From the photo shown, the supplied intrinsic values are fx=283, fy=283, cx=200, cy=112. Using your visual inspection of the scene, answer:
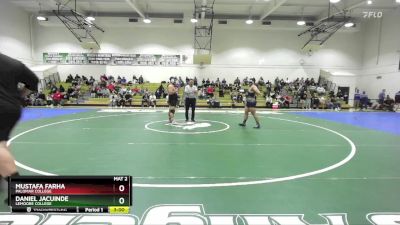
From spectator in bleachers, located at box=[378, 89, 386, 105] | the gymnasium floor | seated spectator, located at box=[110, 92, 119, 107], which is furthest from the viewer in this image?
spectator in bleachers, located at box=[378, 89, 386, 105]

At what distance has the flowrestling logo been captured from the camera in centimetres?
315

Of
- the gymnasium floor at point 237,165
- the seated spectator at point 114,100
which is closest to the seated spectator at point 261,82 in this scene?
the seated spectator at point 114,100

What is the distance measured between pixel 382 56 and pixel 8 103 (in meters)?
29.7

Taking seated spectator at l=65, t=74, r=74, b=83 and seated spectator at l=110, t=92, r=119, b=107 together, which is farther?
seated spectator at l=65, t=74, r=74, b=83

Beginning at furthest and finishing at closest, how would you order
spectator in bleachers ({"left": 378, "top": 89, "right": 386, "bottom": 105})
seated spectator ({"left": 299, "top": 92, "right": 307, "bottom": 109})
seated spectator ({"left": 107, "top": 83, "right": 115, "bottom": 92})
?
seated spectator ({"left": 107, "top": 83, "right": 115, "bottom": 92})
seated spectator ({"left": 299, "top": 92, "right": 307, "bottom": 109})
spectator in bleachers ({"left": 378, "top": 89, "right": 386, "bottom": 105})

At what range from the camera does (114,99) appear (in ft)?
74.6

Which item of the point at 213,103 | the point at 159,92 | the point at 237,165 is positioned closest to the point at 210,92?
the point at 213,103

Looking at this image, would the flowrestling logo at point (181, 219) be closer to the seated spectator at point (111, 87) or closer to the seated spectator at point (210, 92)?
the seated spectator at point (210, 92)

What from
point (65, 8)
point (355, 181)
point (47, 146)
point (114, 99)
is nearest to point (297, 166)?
point (355, 181)

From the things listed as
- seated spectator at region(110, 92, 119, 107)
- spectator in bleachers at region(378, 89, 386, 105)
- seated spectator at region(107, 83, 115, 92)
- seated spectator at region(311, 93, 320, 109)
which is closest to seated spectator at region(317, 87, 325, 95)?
seated spectator at region(311, 93, 320, 109)

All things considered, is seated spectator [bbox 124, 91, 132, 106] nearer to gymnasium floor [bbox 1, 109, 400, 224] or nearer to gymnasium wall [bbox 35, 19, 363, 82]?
gymnasium wall [bbox 35, 19, 363, 82]

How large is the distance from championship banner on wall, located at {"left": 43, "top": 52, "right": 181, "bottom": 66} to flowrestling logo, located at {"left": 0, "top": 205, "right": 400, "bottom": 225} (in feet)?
82.6

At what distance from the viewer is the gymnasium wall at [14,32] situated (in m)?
23.1

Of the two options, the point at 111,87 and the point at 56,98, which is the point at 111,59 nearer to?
the point at 111,87
